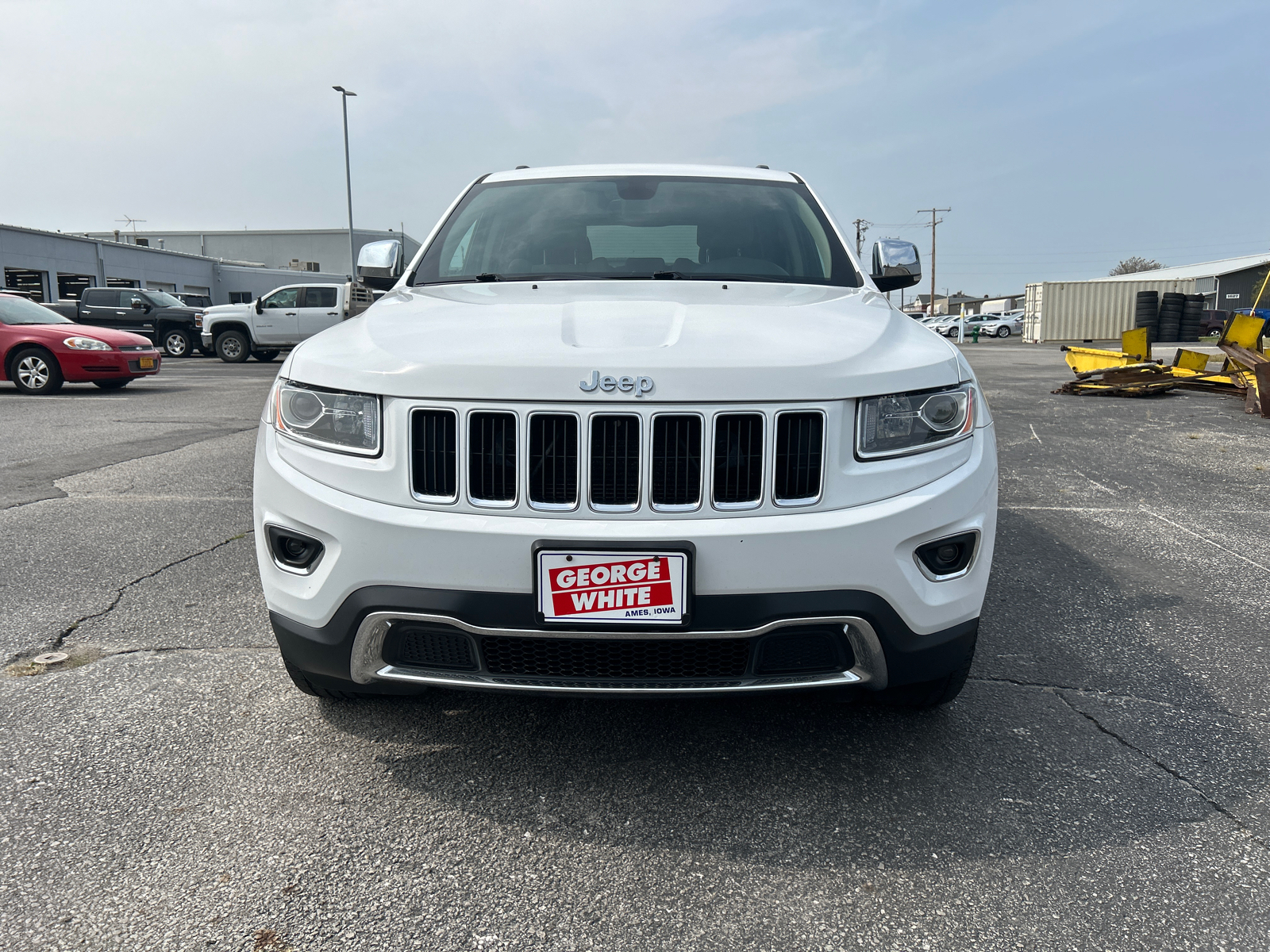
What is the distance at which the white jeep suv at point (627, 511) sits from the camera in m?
1.92

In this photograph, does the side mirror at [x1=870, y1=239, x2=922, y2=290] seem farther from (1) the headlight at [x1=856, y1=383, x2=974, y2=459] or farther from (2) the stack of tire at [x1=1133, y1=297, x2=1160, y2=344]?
(2) the stack of tire at [x1=1133, y1=297, x2=1160, y2=344]

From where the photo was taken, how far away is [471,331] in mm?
2199

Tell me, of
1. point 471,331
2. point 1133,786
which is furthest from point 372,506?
point 1133,786

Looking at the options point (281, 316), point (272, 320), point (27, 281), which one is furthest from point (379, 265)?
point (27, 281)

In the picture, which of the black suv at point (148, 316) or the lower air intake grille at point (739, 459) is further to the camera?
the black suv at point (148, 316)

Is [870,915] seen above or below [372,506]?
below

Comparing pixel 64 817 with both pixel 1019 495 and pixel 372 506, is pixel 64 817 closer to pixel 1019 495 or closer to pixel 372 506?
pixel 372 506

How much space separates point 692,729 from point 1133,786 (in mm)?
1120

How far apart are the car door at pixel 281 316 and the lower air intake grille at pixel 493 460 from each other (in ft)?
64.8

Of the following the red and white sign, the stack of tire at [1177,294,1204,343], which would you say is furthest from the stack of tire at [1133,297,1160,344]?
the red and white sign

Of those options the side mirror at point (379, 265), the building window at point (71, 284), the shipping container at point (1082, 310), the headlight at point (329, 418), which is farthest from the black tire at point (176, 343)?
the shipping container at point (1082, 310)

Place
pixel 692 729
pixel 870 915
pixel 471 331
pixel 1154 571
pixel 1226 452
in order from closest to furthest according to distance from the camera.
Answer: pixel 870 915 → pixel 471 331 → pixel 692 729 → pixel 1154 571 → pixel 1226 452

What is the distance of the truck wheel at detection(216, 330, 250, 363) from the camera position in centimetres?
2045

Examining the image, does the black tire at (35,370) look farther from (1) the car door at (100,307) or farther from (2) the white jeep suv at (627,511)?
(2) the white jeep suv at (627,511)
